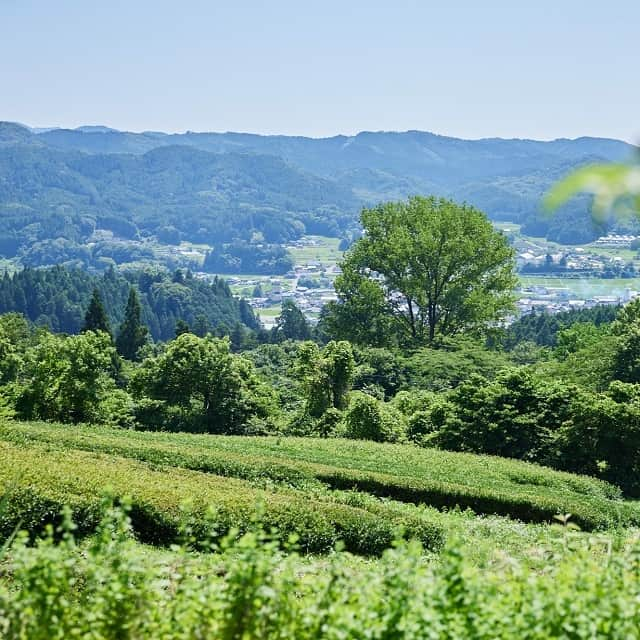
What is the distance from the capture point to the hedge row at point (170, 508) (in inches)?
447

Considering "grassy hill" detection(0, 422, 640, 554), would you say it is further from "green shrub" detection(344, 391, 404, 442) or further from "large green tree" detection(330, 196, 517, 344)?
"large green tree" detection(330, 196, 517, 344)

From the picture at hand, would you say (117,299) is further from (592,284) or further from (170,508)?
(170,508)

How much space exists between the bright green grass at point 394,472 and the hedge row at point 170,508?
3144 millimetres

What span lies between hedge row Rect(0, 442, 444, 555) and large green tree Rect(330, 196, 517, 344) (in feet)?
85.5

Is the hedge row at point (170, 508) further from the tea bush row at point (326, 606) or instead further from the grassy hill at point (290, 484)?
the tea bush row at point (326, 606)

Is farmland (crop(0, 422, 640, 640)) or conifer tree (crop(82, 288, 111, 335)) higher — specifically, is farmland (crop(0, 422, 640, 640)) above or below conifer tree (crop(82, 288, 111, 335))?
above

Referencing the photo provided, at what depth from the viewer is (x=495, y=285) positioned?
1596 inches

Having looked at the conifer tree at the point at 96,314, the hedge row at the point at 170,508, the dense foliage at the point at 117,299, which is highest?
the hedge row at the point at 170,508

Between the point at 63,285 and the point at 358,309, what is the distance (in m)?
103

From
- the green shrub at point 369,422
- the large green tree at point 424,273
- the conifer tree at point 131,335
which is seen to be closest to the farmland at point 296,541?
the green shrub at point 369,422

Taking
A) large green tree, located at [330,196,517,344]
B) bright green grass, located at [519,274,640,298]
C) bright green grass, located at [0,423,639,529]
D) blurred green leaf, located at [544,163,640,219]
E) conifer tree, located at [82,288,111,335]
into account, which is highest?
blurred green leaf, located at [544,163,640,219]

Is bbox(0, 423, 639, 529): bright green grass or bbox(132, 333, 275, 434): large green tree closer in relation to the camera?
bbox(0, 423, 639, 529): bright green grass

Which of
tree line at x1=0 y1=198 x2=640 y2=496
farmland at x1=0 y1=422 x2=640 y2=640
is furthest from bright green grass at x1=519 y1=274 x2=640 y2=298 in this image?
farmland at x1=0 y1=422 x2=640 y2=640

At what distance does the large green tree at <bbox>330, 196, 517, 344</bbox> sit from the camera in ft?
130
